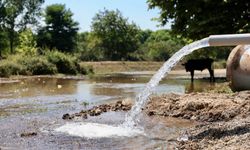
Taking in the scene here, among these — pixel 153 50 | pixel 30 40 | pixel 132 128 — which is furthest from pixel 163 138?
pixel 153 50

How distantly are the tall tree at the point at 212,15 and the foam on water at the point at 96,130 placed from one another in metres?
15.6

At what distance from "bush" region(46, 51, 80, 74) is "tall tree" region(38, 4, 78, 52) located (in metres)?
38.3

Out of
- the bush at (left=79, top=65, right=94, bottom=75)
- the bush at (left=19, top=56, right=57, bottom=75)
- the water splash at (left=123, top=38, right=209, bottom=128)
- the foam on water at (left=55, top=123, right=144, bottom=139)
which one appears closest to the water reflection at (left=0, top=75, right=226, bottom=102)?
the water splash at (left=123, top=38, right=209, bottom=128)

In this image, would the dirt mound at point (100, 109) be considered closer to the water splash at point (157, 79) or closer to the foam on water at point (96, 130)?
the water splash at point (157, 79)

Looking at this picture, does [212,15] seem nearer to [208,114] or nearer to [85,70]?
[208,114]

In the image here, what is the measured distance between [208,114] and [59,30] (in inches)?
3087

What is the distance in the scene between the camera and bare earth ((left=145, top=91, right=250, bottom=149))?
805cm

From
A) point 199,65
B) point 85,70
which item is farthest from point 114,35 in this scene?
point 199,65

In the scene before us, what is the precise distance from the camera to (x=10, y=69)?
3934cm

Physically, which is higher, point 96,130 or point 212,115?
point 212,115

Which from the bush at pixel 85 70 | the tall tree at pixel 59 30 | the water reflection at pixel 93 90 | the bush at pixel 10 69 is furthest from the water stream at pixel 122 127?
the tall tree at pixel 59 30

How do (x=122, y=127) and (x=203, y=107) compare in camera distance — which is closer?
(x=122, y=127)

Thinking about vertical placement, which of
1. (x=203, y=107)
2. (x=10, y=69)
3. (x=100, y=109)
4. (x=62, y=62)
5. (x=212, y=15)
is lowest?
(x=100, y=109)

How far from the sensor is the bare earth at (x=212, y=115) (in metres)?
8.05
